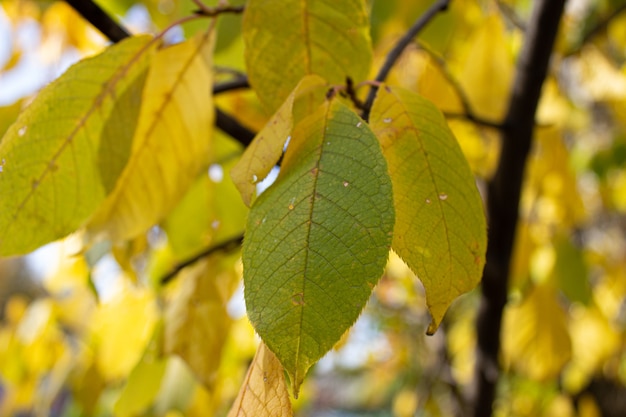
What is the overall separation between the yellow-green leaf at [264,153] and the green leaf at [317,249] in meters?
0.02

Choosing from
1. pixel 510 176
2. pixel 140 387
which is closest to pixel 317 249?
pixel 140 387

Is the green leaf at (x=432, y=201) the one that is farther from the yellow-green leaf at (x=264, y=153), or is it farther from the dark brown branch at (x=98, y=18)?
the dark brown branch at (x=98, y=18)

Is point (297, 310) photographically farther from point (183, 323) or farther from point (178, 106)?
point (183, 323)

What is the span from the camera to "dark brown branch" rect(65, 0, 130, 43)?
426 mm

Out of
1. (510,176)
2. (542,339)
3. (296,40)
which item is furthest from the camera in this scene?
(542,339)

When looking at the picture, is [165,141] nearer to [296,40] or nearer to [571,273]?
[296,40]

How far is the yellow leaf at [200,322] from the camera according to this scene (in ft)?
1.93

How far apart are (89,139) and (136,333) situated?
0.81 m

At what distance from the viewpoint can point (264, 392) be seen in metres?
0.28

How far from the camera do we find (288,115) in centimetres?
31

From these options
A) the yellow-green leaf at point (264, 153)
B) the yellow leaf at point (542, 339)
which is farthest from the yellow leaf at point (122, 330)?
the yellow-green leaf at point (264, 153)

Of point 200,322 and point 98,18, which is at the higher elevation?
point 98,18

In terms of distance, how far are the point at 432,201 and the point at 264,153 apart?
0.09m

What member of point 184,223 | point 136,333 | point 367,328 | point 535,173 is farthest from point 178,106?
point 367,328
